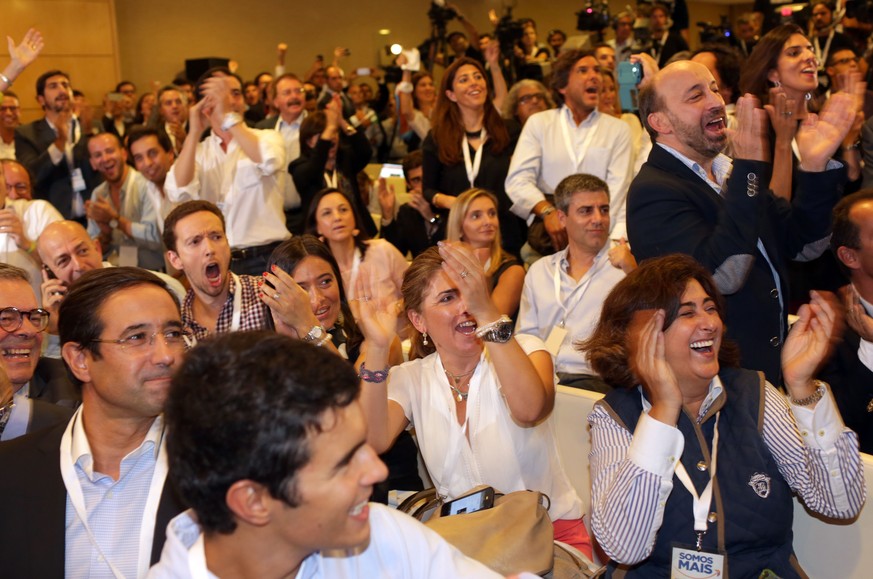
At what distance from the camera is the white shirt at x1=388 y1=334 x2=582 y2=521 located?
8.22ft

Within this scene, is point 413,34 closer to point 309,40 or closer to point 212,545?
point 309,40

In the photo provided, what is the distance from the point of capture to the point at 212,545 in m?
1.45

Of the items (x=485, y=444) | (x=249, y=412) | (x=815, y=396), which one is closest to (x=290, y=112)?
(x=485, y=444)

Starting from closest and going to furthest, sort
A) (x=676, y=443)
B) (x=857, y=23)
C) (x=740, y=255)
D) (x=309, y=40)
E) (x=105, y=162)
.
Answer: (x=676, y=443) → (x=740, y=255) → (x=105, y=162) → (x=857, y=23) → (x=309, y=40)

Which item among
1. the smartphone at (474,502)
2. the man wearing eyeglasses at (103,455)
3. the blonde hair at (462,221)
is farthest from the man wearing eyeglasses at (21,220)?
the smartphone at (474,502)

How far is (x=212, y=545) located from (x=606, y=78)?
5071 mm

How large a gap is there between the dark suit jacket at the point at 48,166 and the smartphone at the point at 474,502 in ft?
16.2

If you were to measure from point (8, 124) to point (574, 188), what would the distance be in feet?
15.7

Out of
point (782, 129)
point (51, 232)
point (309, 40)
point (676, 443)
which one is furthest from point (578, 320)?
point (309, 40)

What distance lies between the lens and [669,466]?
1985 mm

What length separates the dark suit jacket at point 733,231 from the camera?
2.54 metres

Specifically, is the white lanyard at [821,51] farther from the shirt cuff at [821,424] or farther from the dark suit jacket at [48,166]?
the shirt cuff at [821,424]

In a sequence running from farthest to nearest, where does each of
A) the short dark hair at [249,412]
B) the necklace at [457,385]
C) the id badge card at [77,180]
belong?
1. the id badge card at [77,180]
2. the necklace at [457,385]
3. the short dark hair at [249,412]

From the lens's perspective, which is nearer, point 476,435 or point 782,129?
point 476,435
